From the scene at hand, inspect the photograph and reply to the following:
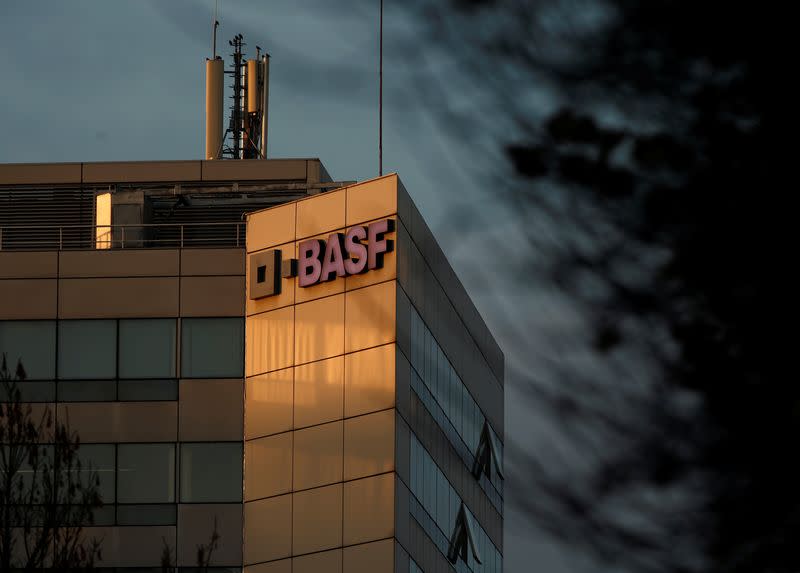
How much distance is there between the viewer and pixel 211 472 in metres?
49.0

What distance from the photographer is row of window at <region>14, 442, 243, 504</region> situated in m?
48.8

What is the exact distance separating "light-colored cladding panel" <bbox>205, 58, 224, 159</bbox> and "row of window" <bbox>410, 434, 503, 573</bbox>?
60.4ft

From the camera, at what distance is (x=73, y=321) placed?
50438mm

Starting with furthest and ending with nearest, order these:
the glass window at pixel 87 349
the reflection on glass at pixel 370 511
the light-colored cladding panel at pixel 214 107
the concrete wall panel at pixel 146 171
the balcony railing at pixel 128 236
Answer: the light-colored cladding panel at pixel 214 107, the concrete wall panel at pixel 146 171, the balcony railing at pixel 128 236, the glass window at pixel 87 349, the reflection on glass at pixel 370 511

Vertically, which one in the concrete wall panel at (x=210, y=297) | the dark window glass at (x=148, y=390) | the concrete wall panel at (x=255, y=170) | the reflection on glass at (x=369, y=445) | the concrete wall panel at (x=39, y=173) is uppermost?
the concrete wall panel at (x=39, y=173)

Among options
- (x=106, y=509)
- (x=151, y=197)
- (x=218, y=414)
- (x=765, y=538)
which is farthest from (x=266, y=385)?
(x=765, y=538)

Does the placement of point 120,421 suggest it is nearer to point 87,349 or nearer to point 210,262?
point 87,349

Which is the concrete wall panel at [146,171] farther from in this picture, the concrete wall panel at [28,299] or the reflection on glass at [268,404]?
the reflection on glass at [268,404]

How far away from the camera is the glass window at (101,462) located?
49.0 m

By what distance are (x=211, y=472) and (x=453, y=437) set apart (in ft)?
27.4

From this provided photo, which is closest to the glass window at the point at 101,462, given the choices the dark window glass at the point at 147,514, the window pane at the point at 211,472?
the dark window glass at the point at 147,514

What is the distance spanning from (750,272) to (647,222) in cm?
54

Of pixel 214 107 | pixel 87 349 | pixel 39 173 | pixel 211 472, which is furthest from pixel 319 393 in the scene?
pixel 214 107

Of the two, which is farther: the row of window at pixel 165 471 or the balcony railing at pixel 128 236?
the balcony railing at pixel 128 236
